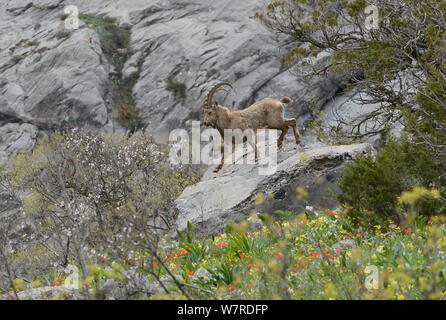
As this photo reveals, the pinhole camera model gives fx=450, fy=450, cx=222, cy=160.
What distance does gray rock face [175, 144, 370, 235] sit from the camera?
9422 millimetres

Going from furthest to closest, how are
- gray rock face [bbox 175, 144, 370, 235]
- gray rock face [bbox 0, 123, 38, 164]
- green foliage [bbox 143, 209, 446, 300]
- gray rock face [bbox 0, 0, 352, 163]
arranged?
gray rock face [bbox 0, 0, 352, 163] → gray rock face [bbox 0, 123, 38, 164] → gray rock face [bbox 175, 144, 370, 235] → green foliage [bbox 143, 209, 446, 300]

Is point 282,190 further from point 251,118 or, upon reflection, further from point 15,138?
A: point 15,138

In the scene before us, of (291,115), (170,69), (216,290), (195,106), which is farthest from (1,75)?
(216,290)

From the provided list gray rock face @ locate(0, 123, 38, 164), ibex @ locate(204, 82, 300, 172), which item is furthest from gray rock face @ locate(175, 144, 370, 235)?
gray rock face @ locate(0, 123, 38, 164)

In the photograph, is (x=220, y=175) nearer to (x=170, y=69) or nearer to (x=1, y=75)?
(x=170, y=69)

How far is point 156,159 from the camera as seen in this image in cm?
1981

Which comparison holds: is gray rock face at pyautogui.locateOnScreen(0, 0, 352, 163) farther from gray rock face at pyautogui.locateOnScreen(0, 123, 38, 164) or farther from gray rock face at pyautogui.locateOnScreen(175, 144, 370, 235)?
gray rock face at pyautogui.locateOnScreen(175, 144, 370, 235)

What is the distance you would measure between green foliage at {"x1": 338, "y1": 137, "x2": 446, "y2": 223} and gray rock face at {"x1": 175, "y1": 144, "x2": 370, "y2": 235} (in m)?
1.62

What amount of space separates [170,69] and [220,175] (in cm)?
2727

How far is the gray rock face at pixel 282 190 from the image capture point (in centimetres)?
942

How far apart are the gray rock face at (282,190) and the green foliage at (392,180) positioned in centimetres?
162

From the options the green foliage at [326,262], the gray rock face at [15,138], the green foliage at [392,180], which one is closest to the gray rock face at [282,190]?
the green foliage at [326,262]

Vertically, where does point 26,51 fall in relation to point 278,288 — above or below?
below

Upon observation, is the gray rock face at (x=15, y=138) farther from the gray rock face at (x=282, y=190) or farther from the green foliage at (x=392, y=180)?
the green foliage at (x=392, y=180)
